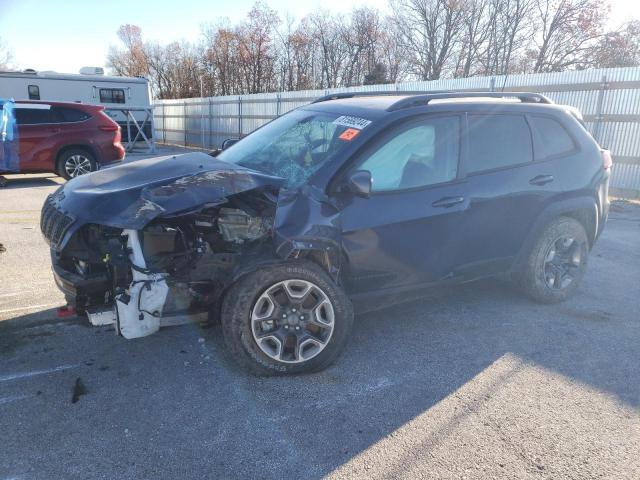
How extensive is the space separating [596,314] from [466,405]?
2.15m

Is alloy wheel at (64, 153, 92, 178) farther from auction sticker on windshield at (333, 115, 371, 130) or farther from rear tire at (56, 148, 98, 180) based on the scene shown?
auction sticker on windshield at (333, 115, 371, 130)

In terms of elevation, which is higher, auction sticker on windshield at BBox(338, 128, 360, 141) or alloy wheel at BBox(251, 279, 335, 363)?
auction sticker on windshield at BBox(338, 128, 360, 141)

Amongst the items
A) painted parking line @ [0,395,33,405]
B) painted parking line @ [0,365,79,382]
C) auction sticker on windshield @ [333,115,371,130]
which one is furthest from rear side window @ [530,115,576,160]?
painted parking line @ [0,395,33,405]

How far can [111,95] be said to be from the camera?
19.4m

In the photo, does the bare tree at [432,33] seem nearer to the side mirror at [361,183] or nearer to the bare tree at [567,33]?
the bare tree at [567,33]

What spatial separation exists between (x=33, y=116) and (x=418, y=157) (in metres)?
9.81

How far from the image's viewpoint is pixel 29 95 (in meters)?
17.9

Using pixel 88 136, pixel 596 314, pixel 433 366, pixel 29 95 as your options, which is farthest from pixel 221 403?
pixel 29 95

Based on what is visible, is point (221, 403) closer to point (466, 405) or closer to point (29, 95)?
point (466, 405)

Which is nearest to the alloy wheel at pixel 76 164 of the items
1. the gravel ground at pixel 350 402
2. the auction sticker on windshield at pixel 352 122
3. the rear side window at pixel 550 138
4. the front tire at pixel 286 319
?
the gravel ground at pixel 350 402

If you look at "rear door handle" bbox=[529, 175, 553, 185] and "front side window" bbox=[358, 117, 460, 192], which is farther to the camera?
"rear door handle" bbox=[529, 175, 553, 185]

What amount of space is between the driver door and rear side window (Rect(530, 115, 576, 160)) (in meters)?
0.94

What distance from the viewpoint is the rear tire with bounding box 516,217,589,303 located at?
4.29 metres

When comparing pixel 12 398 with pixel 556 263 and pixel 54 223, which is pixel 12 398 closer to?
pixel 54 223
